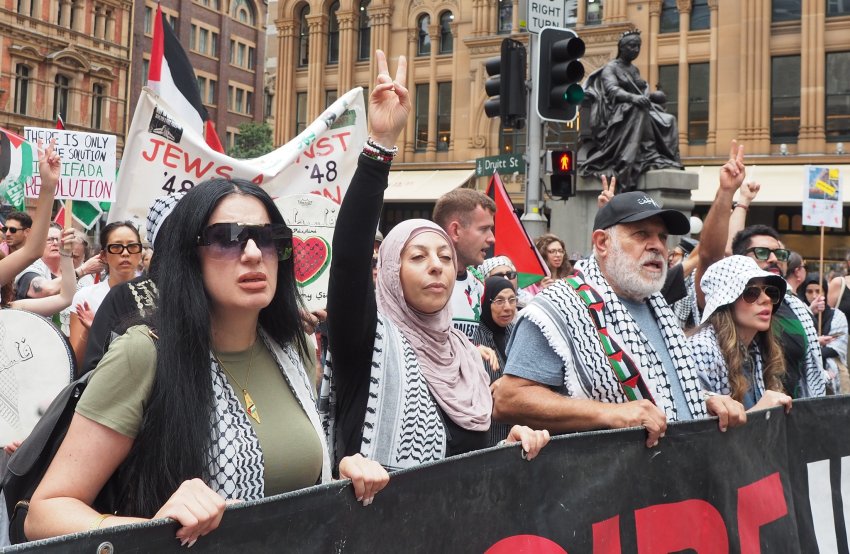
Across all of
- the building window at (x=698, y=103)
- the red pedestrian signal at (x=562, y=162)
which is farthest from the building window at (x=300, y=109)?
the red pedestrian signal at (x=562, y=162)

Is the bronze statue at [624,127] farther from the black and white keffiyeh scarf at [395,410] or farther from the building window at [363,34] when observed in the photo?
the building window at [363,34]

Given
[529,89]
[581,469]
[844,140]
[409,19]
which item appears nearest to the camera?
[581,469]

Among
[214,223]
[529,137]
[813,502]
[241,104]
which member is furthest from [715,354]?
[241,104]

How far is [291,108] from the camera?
38844mm

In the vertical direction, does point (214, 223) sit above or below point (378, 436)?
above

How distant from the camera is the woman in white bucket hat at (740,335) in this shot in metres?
3.75

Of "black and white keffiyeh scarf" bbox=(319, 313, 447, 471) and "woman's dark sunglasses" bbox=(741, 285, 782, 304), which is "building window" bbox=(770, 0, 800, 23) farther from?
"black and white keffiyeh scarf" bbox=(319, 313, 447, 471)

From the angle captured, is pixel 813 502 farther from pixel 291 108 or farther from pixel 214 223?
pixel 291 108

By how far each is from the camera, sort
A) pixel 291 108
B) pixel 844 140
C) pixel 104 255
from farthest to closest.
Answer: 1. pixel 291 108
2. pixel 844 140
3. pixel 104 255

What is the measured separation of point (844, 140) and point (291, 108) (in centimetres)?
2190

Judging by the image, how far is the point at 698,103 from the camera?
2995 cm

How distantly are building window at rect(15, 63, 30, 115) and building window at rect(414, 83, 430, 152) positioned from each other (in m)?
20.1

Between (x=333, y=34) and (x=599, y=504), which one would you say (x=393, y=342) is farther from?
(x=333, y=34)

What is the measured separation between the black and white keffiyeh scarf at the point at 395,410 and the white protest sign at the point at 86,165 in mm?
8083
